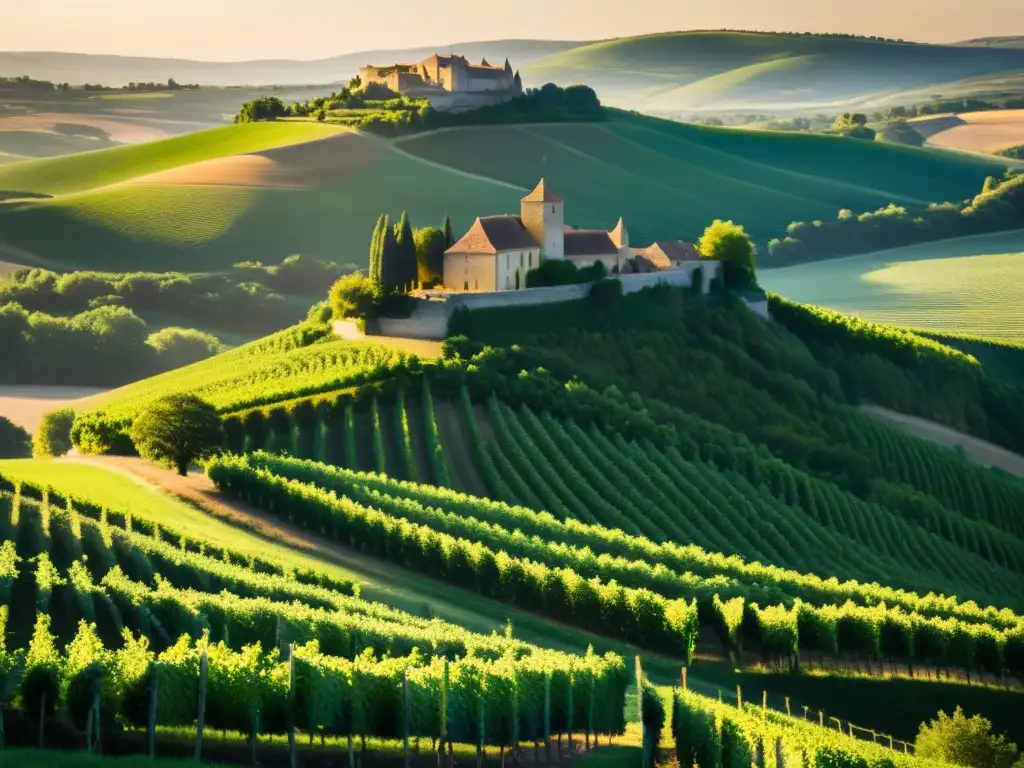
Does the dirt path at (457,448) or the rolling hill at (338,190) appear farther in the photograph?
the rolling hill at (338,190)

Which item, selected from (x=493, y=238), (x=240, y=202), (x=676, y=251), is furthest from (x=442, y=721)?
(x=240, y=202)

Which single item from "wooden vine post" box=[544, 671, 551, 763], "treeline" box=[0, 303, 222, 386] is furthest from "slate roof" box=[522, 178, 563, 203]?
"wooden vine post" box=[544, 671, 551, 763]

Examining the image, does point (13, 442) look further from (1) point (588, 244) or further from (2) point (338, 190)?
(2) point (338, 190)

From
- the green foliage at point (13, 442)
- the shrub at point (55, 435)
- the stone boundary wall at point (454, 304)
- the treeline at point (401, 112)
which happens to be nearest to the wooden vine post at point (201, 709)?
the stone boundary wall at point (454, 304)

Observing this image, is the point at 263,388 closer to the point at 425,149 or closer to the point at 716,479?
the point at 716,479

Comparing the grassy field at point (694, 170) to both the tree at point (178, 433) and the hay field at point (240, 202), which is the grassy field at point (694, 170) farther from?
the tree at point (178, 433)

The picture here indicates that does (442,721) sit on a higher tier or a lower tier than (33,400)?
higher

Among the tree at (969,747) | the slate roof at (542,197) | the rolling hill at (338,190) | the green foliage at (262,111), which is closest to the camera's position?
the tree at (969,747)
